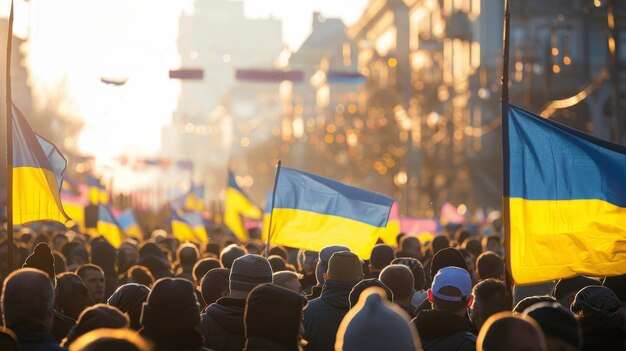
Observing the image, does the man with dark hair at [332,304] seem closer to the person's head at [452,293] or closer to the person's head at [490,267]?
the person's head at [452,293]

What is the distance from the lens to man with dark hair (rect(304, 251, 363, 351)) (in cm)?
913

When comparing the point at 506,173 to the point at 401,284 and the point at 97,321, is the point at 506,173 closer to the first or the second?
the point at 401,284

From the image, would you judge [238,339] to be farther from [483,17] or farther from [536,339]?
[483,17]

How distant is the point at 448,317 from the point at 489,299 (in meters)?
0.89

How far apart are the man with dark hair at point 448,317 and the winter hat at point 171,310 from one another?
1489 mm

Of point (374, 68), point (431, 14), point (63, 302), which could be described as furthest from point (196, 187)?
point (374, 68)

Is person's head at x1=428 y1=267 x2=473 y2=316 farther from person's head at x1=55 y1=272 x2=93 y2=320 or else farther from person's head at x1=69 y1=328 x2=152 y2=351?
person's head at x1=69 y1=328 x2=152 y2=351

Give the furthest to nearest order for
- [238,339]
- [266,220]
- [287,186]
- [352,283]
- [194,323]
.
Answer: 1. [266,220]
2. [287,186]
3. [352,283]
4. [238,339]
5. [194,323]

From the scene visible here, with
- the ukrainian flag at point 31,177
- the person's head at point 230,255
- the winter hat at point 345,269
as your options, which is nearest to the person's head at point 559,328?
the winter hat at point 345,269

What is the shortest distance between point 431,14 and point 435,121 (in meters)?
7.79

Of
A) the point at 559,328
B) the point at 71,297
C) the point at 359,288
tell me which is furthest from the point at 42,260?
the point at 559,328

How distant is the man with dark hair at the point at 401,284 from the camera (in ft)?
31.7

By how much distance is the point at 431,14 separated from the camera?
81.2 meters

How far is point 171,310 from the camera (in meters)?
7.06
